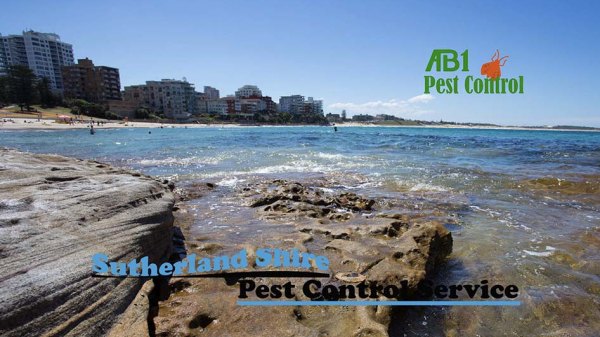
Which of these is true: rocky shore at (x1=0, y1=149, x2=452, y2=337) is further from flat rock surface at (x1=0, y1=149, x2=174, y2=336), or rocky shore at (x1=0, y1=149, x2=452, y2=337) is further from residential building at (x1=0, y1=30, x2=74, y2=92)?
residential building at (x1=0, y1=30, x2=74, y2=92)

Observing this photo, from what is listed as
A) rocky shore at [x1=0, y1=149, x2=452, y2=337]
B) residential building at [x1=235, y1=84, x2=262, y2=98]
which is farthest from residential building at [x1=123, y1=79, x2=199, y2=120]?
rocky shore at [x1=0, y1=149, x2=452, y2=337]

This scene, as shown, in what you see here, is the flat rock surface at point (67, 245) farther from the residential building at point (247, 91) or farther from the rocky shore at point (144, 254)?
the residential building at point (247, 91)

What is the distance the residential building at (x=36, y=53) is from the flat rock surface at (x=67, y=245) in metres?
153

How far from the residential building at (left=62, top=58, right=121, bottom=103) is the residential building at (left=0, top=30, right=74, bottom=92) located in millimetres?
15674

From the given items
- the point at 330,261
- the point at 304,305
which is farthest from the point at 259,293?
the point at 330,261

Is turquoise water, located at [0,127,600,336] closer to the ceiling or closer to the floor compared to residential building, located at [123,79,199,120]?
closer to the floor

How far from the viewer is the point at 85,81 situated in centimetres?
11206

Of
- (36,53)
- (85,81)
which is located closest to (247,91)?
(85,81)

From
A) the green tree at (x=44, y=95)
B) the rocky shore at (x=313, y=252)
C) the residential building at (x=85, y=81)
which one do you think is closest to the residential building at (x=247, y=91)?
the residential building at (x=85, y=81)

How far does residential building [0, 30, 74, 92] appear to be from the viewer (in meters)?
127

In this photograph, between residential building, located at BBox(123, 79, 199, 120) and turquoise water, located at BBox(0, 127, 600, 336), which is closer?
turquoise water, located at BBox(0, 127, 600, 336)

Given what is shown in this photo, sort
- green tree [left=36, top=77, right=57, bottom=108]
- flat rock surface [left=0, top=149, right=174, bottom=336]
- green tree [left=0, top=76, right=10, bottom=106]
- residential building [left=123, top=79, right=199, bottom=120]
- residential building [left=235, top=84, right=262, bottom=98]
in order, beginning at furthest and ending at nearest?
residential building [left=235, top=84, right=262, bottom=98] → residential building [left=123, top=79, right=199, bottom=120] → green tree [left=36, top=77, right=57, bottom=108] → green tree [left=0, top=76, right=10, bottom=106] → flat rock surface [left=0, top=149, right=174, bottom=336]

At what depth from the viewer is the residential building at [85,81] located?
111188 mm

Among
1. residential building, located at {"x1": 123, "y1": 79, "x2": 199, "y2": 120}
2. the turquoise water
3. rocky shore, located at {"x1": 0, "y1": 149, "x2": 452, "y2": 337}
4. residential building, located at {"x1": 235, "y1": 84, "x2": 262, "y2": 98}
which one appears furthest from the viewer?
residential building, located at {"x1": 235, "y1": 84, "x2": 262, "y2": 98}
